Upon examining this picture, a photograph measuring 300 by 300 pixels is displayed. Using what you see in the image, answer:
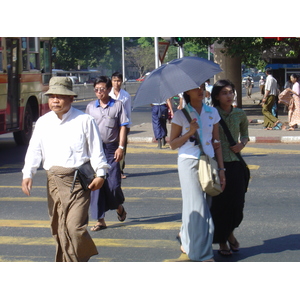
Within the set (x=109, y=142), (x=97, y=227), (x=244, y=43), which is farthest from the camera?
(x=244, y=43)

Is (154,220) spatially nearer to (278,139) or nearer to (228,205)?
(228,205)

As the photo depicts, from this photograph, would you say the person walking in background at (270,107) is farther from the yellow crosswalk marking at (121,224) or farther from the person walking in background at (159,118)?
the yellow crosswalk marking at (121,224)

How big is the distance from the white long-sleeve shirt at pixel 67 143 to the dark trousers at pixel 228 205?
140 cm

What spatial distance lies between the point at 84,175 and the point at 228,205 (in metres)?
1.63

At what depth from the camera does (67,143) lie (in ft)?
16.1

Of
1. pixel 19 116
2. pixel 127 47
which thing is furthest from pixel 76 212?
pixel 127 47

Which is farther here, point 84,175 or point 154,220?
point 154,220

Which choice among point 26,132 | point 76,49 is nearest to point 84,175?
point 26,132

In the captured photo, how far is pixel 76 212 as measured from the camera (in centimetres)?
490

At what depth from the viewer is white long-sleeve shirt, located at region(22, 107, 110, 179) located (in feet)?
16.1

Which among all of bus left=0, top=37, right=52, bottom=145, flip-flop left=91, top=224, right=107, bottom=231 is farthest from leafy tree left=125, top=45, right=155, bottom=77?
flip-flop left=91, top=224, right=107, bottom=231

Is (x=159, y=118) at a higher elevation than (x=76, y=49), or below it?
below

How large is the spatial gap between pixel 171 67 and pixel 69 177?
4.34 ft

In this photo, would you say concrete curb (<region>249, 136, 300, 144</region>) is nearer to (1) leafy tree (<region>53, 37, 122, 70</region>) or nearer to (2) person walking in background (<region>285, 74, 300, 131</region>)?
(2) person walking in background (<region>285, 74, 300, 131</region>)
